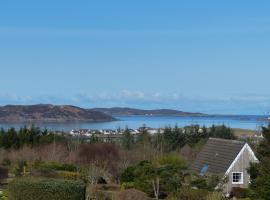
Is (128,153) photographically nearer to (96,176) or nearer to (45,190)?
(96,176)

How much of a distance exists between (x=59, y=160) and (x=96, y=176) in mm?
15280

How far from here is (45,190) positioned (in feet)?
60.1

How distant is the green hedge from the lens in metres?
18.3

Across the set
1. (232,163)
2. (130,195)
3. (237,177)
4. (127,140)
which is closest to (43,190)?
(130,195)

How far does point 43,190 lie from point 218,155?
2463cm

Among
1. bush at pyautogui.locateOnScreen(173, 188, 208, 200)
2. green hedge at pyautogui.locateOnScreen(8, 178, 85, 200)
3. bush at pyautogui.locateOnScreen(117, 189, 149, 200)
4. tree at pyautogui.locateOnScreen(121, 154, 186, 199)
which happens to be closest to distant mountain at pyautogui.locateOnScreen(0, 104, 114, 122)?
tree at pyautogui.locateOnScreen(121, 154, 186, 199)

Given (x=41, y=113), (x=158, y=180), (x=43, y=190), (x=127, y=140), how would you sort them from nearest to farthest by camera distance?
1. (x=43, y=190)
2. (x=158, y=180)
3. (x=127, y=140)
4. (x=41, y=113)

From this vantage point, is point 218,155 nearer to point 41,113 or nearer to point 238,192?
point 238,192

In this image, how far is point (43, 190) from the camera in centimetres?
1834

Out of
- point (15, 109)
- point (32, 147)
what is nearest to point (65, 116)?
point (15, 109)

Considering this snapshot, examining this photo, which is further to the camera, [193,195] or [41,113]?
[41,113]

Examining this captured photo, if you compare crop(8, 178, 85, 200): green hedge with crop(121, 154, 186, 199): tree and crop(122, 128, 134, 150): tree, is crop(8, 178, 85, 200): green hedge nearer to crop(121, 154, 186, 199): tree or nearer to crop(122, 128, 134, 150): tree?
crop(121, 154, 186, 199): tree

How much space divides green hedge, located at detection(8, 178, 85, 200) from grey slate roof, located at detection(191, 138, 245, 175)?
2192 centimetres

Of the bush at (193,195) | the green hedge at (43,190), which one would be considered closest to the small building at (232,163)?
the bush at (193,195)
